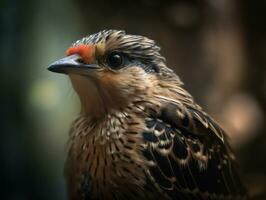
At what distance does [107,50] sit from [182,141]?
1.02ft

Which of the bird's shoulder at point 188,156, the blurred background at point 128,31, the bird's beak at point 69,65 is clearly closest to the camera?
the bird's beak at point 69,65

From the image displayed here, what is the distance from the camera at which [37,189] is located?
2471 millimetres

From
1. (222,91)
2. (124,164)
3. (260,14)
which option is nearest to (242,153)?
(222,91)

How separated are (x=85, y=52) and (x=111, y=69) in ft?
0.27

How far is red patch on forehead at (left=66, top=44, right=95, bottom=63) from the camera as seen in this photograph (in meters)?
1.40

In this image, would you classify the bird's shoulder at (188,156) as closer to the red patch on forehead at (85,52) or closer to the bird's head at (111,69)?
the bird's head at (111,69)

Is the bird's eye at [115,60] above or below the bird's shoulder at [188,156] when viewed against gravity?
above

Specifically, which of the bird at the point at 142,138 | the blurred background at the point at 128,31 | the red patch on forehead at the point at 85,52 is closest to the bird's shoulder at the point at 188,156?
the bird at the point at 142,138

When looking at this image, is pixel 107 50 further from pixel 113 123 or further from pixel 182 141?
pixel 182 141

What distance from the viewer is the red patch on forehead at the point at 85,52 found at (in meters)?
1.40

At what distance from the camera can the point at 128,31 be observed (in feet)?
4.98

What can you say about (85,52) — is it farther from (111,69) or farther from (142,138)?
(142,138)

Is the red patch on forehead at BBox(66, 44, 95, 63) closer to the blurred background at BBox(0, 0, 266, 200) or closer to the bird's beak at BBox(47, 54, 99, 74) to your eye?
the bird's beak at BBox(47, 54, 99, 74)

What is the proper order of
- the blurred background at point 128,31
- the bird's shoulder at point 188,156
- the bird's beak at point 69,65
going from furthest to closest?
the blurred background at point 128,31 < the bird's shoulder at point 188,156 < the bird's beak at point 69,65
